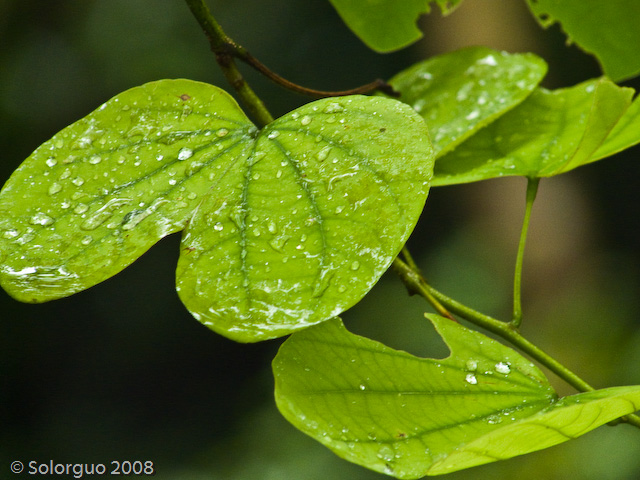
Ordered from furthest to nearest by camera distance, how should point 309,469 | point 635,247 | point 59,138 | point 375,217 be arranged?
point 635,247, point 309,469, point 59,138, point 375,217

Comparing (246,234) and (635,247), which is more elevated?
(246,234)

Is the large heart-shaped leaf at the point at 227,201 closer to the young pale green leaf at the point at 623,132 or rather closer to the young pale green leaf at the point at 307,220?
the young pale green leaf at the point at 307,220

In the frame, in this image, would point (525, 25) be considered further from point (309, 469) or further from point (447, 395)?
point (447, 395)

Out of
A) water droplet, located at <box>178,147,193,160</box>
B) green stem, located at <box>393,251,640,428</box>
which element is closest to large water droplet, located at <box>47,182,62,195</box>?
water droplet, located at <box>178,147,193,160</box>

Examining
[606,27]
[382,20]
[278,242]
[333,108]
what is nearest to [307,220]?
[278,242]

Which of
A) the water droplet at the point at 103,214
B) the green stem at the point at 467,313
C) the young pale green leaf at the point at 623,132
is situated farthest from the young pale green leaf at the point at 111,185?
the young pale green leaf at the point at 623,132

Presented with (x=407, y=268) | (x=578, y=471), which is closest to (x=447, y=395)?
(x=407, y=268)

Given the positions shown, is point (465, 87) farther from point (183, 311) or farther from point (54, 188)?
point (183, 311)
